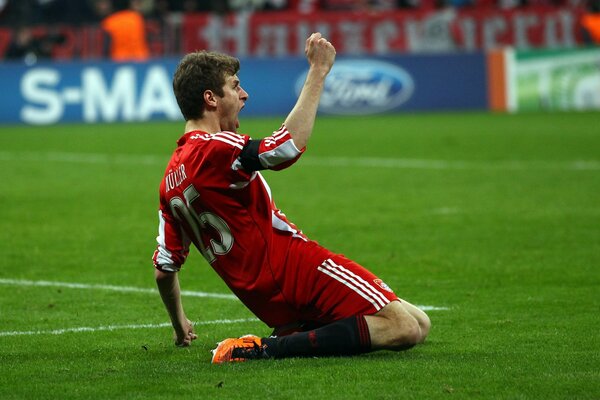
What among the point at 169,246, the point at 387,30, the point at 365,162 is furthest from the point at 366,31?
the point at 169,246

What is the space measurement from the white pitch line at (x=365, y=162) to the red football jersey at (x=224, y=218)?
37.5 ft

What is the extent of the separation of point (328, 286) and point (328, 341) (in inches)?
11.0

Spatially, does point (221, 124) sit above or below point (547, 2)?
above

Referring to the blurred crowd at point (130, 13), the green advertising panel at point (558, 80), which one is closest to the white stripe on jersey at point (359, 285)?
the blurred crowd at point (130, 13)

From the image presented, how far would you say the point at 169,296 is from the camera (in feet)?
22.3

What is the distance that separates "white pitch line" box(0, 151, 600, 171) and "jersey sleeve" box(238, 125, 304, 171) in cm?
1186

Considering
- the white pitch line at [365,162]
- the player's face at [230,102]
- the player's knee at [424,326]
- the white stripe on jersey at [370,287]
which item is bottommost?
the white pitch line at [365,162]

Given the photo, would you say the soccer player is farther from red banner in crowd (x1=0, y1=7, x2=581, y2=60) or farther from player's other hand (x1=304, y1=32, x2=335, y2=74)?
red banner in crowd (x1=0, y1=7, x2=581, y2=60)

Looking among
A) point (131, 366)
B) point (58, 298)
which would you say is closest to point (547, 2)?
point (58, 298)

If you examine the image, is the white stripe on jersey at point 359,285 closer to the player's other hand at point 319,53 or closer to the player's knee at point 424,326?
the player's knee at point 424,326

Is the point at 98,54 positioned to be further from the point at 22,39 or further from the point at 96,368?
the point at 96,368

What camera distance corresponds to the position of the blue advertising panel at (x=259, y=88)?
26.1 meters

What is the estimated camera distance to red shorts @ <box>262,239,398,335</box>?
6.51m

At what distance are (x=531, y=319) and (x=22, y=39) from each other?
2154cm
